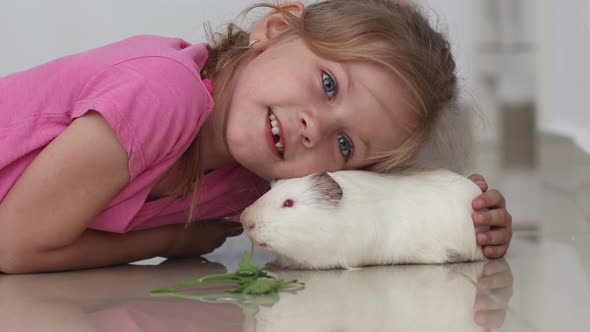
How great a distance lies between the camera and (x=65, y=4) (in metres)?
2.85

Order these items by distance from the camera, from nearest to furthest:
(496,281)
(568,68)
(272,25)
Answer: (496,281) < (272,25) < (568,68)

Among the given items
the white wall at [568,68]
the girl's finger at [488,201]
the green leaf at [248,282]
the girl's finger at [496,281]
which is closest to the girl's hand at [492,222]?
the girl's finger at [488,201]

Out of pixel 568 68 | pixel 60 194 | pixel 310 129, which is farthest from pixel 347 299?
pixel 568 68

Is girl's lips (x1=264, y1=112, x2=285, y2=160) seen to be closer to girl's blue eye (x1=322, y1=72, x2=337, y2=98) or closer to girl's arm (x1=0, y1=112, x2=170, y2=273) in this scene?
girl's blue eye (x1=322, y1=72, x2=337, y2=98)

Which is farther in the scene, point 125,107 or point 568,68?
point 568,68

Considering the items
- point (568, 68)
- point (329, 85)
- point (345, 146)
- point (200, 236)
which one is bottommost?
point (568, 68)

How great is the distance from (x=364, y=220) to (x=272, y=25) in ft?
1.63

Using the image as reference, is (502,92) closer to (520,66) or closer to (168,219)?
(520,66)

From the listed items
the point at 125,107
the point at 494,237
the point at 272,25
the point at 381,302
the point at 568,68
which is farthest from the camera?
the point at 568,68

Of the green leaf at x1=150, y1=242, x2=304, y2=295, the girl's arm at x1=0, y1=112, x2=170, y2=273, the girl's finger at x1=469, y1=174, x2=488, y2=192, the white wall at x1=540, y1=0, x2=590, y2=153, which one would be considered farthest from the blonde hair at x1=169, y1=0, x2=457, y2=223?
the white wall at x1=540, y1=0, x2=590, y2=153

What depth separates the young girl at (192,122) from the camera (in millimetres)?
1489

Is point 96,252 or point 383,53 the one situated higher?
point 383,53

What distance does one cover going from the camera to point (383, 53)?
1605mm

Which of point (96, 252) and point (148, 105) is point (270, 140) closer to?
point (148, 105)
